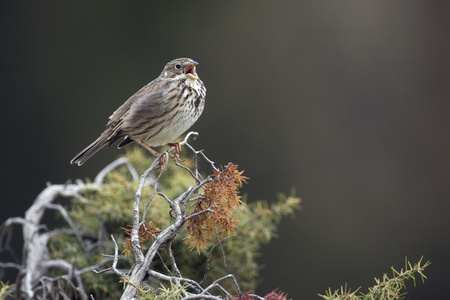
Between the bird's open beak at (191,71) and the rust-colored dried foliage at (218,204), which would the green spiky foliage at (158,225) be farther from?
the rust-colored dried foliage at (218,204)

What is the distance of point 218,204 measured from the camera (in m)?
1.19

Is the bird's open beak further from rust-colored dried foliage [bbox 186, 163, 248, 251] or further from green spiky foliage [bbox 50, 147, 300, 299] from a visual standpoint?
rust-colored dried foliage [bbox 186, 163, 248, 251]

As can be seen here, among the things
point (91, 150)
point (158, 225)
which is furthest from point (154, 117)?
point (158, 225)

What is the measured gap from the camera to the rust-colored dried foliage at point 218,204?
119cm

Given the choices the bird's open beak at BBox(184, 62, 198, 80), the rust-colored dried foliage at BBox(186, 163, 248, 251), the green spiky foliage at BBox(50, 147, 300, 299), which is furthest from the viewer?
the bird's open beak at BBox(184, 62, 198, 80)

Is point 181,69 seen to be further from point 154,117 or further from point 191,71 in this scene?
point 154,117

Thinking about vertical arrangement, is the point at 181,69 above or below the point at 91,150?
above

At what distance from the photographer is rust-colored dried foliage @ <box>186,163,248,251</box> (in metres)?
1.19

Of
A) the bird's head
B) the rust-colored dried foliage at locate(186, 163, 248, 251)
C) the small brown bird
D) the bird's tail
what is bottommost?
the rust-colored dried foliage at locate(186, 163, 248, 251)

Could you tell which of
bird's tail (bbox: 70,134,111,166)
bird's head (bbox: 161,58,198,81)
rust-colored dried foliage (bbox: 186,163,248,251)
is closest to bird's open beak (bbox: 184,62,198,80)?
bird's head (bbox: 161,58,198,81)

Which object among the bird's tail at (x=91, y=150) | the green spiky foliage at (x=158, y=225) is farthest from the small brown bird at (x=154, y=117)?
the green spiky foliage at (x=158, y=225)

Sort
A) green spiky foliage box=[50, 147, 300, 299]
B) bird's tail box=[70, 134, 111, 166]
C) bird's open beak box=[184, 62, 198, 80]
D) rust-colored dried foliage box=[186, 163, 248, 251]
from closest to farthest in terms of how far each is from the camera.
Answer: rust-colored dried foliage box=[186, 163, 248, 251] < green spiky foliage box=[50, 147, 300, 299] < bird's tail box=[70, 134, 111, 166] < bird's open beak box=[184, 62, 198, 80]

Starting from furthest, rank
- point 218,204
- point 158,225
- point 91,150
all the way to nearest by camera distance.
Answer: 1. point 91,150
2. point 158,225
3. point 218,204

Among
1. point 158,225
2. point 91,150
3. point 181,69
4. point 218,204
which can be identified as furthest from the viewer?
point 181,69
